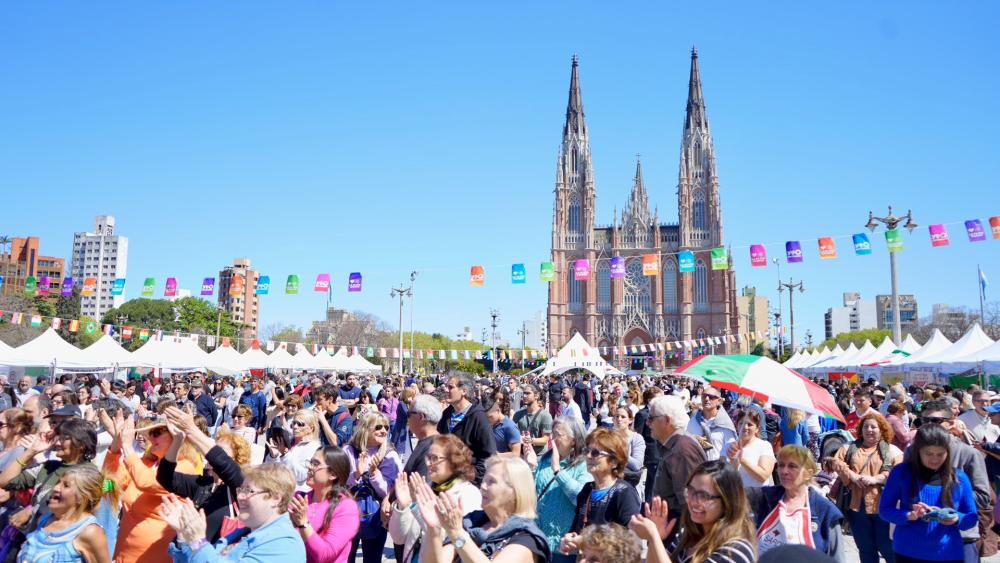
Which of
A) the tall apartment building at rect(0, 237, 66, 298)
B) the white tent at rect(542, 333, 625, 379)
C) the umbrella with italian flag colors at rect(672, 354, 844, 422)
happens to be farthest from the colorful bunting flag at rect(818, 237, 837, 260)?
the tall apartment building at rect(0, 237, 66, 298)

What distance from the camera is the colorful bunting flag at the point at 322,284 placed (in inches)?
1235

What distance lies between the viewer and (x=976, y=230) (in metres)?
23.5

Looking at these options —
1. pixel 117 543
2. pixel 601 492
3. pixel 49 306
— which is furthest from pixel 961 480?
pixel 49 306

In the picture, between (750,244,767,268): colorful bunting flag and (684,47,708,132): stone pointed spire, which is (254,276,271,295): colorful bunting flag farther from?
(684,47,708,132): stone pointed spire

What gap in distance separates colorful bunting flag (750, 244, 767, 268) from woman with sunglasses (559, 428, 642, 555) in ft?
96.0

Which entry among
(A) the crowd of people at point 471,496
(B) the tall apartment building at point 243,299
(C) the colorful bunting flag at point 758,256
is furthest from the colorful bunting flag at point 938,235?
(B) the tall apartment building at point 243,299

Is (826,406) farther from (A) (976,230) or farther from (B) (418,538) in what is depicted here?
(A) (976,230)

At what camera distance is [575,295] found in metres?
83.3

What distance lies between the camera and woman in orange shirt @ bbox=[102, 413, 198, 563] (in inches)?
162

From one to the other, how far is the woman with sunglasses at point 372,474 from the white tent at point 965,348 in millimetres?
20809

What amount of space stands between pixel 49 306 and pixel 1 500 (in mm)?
66105

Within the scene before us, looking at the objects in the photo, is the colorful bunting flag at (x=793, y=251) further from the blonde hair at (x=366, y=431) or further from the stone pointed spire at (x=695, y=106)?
the stone pointed spire at (x=695, y=106)

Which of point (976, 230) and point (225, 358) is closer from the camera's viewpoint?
point (976, 230)

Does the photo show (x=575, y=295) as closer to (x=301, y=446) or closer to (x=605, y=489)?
(x=301, y=446)
